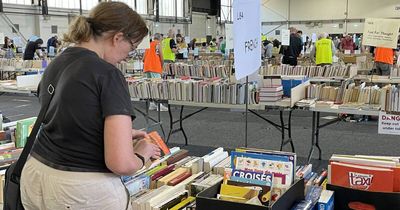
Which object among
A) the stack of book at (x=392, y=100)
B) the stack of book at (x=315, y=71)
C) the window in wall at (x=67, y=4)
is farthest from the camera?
the window in wall at (x=67, y=4)

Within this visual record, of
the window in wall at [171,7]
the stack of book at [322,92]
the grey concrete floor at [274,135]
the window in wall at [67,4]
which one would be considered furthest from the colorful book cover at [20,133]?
the window in wall at [171,7]

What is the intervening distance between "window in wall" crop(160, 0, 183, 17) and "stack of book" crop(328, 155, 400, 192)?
22.7m

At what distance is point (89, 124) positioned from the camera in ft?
4.61

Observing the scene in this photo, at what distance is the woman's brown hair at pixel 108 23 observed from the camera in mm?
1435

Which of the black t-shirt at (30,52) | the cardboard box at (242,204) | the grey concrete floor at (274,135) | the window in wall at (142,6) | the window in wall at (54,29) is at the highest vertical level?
the window in wall at (142,6)

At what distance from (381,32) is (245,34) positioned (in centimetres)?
310

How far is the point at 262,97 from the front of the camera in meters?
5.11

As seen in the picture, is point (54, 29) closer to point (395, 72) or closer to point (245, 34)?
point (395, 72)

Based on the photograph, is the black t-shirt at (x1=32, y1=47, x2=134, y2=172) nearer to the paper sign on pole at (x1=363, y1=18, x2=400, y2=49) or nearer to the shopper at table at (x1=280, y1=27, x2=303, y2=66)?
the paper sign on pole at (x1=363, y1=18, x2=400, y2=49)

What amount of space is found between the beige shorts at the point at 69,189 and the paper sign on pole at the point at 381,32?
4.45 metres

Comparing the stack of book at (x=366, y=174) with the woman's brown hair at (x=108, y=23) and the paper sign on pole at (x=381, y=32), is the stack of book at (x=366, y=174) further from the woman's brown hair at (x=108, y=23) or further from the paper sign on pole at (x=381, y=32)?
the paper sign on pole at (x=381, y=32)

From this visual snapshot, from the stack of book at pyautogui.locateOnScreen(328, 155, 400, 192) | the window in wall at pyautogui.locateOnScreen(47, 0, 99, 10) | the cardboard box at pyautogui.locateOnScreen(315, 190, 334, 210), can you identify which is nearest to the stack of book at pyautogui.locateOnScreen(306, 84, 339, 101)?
the stack of book at pyautogui.locateOnScreen(328, 155, 400, 192)

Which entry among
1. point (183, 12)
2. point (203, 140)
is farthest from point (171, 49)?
point (183, 12)

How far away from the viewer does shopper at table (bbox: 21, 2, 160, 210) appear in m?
1.39
